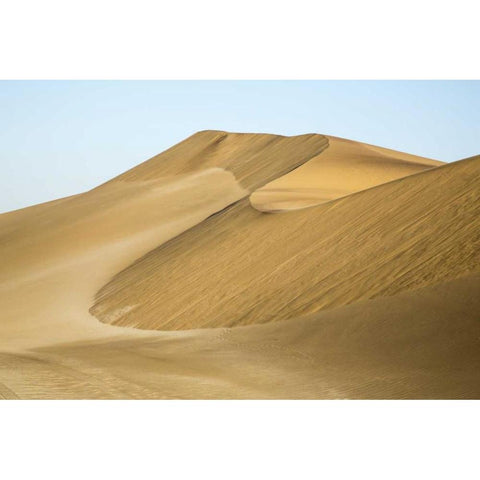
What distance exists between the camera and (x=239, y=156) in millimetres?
39312

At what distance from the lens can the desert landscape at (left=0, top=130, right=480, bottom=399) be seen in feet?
38.8

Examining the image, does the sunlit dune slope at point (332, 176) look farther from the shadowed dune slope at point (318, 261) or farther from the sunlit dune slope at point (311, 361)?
the sunlit dune slope at point (311, 361)

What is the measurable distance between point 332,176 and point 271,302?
52.5 ft

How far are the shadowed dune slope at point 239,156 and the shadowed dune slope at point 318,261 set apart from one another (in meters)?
10.9

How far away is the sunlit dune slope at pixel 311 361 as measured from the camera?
1141 cm

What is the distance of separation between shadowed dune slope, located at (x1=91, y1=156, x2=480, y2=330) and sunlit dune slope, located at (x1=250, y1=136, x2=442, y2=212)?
3.09m

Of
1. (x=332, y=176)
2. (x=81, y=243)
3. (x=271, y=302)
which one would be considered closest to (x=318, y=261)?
(x=271, y=302)

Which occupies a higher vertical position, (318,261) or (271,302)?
(318,261)

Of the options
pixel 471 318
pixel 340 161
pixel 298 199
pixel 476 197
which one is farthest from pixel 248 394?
pixel 340 161

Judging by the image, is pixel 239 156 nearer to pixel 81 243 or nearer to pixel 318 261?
pixel 81 243

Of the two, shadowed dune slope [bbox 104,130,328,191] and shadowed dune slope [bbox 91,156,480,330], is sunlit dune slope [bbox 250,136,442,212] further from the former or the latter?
shadowed dune slope [bbox 91,156,480,330]

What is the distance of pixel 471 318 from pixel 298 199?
13639 mm

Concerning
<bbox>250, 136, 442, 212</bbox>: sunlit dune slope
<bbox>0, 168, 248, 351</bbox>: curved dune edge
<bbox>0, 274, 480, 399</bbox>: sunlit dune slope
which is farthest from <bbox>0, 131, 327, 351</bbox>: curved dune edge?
<bbox>0, 274, 480, 399</bbox>: sunlit dune slope

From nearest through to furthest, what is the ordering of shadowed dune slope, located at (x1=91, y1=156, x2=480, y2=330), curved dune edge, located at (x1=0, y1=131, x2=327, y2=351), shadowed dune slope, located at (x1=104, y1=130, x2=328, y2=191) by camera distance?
1. shadowed dune slope, located at (x1=91, y1=156, x2=480, y2=330)
2. curved dune edge, located at (x1=0, y1=131, x2=327, y2=351)
3. shadowed dune slope, located at (x1=104, y1=130, x2=328, y2=191)
